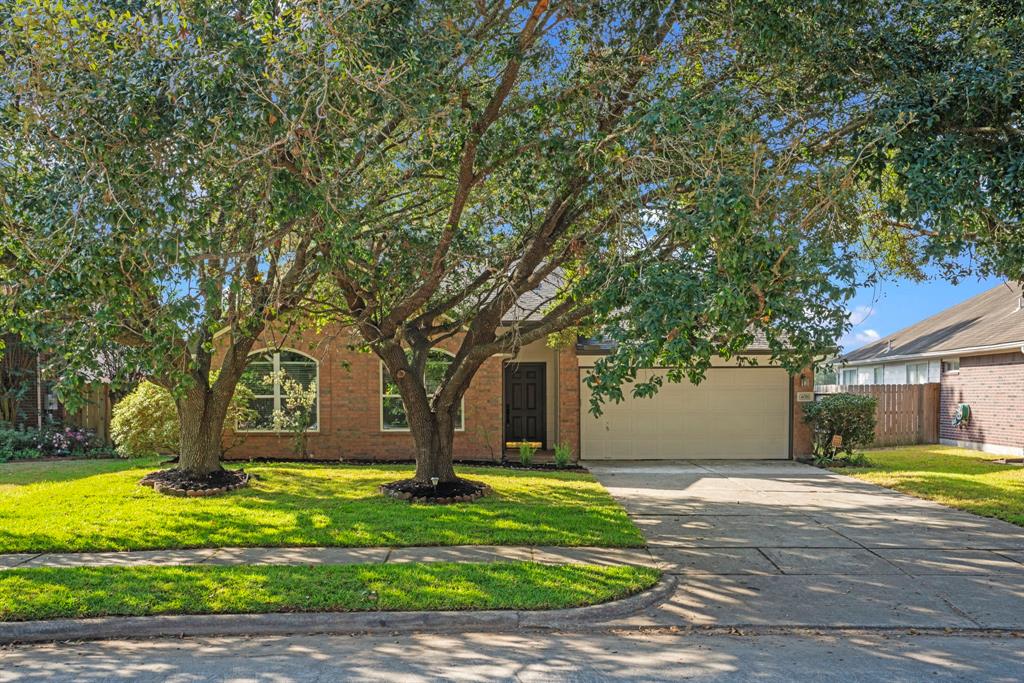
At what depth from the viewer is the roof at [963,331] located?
1927 cm

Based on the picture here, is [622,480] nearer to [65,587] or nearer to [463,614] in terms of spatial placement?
[463,614]

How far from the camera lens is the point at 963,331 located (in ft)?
71.8

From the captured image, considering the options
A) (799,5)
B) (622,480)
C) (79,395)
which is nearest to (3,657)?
(79,395)

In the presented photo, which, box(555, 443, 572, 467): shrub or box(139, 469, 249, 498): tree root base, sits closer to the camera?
box(139, 469, 249, 498): tree root base

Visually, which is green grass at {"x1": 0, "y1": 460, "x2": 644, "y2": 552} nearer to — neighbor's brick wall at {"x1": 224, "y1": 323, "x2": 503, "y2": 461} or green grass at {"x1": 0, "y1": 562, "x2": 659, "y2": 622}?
green grass at {"x1": 0, "y1": 562, "x2": 659, "y2": 622}

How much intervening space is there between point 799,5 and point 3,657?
8.69 m

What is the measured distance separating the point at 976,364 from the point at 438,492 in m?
16.1

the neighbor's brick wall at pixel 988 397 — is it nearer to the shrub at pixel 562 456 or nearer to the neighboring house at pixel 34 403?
the shrub at pixel 562 456

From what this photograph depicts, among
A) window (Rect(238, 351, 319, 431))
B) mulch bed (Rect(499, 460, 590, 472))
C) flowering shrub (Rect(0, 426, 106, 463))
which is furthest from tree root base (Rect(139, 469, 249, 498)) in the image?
flowering shrub (Rect(0, 426, 106, 463))

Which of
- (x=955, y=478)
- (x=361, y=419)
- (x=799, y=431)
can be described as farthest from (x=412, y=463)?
(x=955, y=478)

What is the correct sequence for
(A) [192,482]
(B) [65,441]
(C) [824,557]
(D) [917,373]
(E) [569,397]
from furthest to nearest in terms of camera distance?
1. (D) [917,373]
2. (B) [65,441]
3. (E) [569,397]
4. (A) [192,482]
5. (C) [824,557]

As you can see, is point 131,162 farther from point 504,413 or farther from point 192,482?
point 504,413

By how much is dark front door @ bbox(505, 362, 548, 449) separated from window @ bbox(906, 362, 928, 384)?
1275 cm

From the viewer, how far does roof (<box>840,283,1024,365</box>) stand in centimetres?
1927
